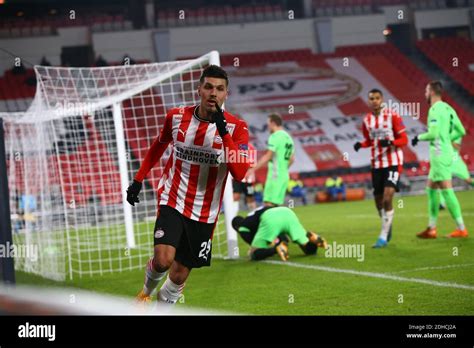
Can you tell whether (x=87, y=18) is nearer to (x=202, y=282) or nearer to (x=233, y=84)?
(x=233, y=84)

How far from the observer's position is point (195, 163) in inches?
225

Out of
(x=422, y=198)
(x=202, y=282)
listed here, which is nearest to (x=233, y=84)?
(x=422, y=198)

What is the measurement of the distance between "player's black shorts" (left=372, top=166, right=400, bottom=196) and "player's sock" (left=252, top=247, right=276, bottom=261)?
1757mm

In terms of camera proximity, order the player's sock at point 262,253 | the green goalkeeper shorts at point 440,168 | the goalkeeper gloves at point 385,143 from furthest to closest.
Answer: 1. the green goalkeeper shorts at point 440,168
2. the goalkeeper gloves at point 385,143
3. the player's sock at point 262,253

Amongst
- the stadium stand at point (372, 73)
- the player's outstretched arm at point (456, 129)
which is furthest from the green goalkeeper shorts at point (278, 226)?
the stadium stand at point (372, 73)

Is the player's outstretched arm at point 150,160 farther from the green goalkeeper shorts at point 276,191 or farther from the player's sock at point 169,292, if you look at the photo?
the green goalkeeper shorts at point 276,191

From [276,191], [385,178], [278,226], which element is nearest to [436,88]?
[385,178]

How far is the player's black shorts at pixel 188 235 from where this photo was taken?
5629 millimetres

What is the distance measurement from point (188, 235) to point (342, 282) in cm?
282

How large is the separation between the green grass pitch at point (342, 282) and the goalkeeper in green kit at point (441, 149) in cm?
46

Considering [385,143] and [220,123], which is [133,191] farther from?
[385,143]

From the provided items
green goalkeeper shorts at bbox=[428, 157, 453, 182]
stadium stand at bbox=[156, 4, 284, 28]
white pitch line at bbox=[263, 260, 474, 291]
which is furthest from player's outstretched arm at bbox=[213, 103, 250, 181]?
stadium stand at bbox=[156, 4, 284, 28]

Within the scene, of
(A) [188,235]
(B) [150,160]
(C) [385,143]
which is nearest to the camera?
(A) [188,235]

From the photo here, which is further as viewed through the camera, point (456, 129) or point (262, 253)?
point (456, 129)
